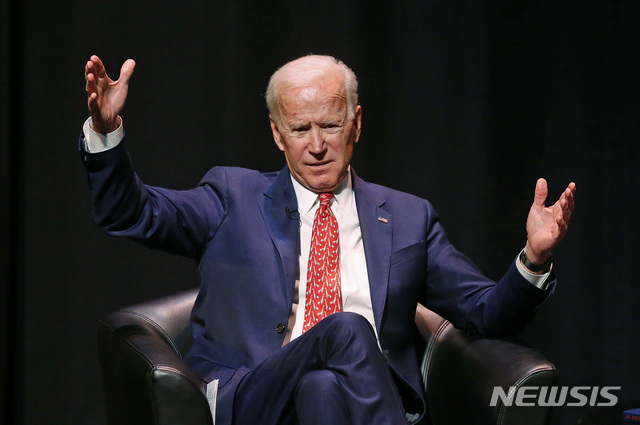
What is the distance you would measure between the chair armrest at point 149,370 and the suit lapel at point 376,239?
1.73ft

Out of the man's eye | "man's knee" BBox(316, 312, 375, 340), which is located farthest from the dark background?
"man's knee" BBox(316, 312, 375, 340)

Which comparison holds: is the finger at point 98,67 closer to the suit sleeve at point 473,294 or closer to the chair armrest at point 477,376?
the suit sleeve at point 473,294

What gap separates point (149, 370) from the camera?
6.12ft

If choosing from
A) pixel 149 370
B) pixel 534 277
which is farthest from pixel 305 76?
pixel 149 370

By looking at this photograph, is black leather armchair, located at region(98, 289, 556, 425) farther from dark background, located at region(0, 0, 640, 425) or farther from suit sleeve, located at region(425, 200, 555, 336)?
dark background, located at region(0, 0, 640, 425)

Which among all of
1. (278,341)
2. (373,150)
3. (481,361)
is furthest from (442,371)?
(373,150)

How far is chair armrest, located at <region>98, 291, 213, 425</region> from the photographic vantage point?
1.84 m

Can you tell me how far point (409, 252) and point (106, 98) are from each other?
91 centimetres

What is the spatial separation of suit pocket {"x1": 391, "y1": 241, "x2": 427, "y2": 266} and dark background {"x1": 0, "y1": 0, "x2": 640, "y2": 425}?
90 centimetres

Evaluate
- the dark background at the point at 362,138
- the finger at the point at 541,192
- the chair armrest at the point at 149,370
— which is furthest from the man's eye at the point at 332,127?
the dark background at the point at 362,138

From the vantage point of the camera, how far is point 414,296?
2.35m

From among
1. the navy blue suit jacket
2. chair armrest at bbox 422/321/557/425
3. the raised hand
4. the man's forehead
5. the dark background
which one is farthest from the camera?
the dark background

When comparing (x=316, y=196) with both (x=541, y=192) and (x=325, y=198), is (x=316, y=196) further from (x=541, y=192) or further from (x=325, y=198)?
(x=541, y=192)

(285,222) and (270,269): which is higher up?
(285,222)
